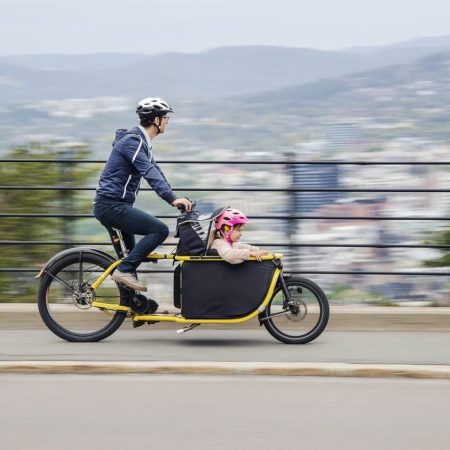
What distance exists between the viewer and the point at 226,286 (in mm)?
8320

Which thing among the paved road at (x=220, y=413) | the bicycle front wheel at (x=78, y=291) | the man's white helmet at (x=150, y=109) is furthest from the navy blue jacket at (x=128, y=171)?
the paved road at (x=220, y=413)

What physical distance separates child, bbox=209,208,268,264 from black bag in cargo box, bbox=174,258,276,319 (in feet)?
0.25

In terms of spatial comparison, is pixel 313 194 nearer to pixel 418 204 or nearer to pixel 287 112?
pixel 418 204

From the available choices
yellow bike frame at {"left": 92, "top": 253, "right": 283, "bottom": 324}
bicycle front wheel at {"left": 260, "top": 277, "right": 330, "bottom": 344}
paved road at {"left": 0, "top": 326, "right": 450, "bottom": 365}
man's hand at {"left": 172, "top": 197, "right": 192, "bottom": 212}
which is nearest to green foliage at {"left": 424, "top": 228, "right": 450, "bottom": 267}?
paved road at {"left": 0, "top": 326, "right": 450, "bottom": 365}

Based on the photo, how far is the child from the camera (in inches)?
324

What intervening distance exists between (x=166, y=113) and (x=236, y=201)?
7.02ft

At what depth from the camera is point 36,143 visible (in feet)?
37.8

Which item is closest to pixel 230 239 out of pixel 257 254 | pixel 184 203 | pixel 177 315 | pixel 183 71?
pixel 257 254

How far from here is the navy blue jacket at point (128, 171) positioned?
823 cm

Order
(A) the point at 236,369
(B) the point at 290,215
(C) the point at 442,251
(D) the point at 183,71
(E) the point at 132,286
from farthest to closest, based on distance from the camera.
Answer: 1. (D) the point at 183,71
2. (C) the point at 442,251
3. (B) the point at 290,215
4. (E) the point at 132,286
5. (A) the point at 236,369

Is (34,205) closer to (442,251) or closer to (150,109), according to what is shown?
(150,109)

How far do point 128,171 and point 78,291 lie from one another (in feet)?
3.32

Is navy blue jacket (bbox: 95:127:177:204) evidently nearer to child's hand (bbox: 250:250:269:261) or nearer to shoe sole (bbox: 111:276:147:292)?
shoe sole (bbox: 111:276:147:292)

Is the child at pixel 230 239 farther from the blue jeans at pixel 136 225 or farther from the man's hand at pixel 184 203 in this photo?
the blue jeans at pixel 136 225
